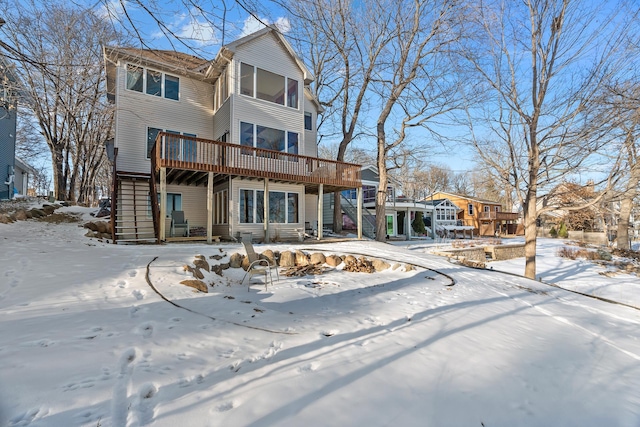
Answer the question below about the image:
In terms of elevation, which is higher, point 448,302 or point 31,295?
point 31,295

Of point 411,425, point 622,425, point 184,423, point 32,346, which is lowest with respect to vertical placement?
point 622,425

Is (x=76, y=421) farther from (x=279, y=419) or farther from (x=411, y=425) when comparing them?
(x=411, y=425)

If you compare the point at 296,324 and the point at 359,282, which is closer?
the point at 296,324

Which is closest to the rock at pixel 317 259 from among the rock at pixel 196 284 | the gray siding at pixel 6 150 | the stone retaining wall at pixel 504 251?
the rock at pixel 196 284

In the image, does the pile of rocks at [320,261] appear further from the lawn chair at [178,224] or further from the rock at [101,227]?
A: the rock at [101,227]

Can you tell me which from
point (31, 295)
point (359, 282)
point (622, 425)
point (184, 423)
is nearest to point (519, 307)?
point (359, 282)

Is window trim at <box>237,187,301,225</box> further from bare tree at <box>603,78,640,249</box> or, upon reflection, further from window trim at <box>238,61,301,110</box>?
bare tree at <box>603,78,640,249</box>

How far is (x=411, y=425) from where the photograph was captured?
2.40 m

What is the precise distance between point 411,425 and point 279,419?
101 cm

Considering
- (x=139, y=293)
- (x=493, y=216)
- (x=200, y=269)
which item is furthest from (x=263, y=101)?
(x=493, y=216)

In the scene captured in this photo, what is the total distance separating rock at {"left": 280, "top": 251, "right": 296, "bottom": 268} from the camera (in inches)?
336

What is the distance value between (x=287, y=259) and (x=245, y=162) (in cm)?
481

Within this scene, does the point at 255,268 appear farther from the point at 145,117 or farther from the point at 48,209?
the point at 48,209

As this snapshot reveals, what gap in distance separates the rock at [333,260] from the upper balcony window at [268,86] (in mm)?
7873
